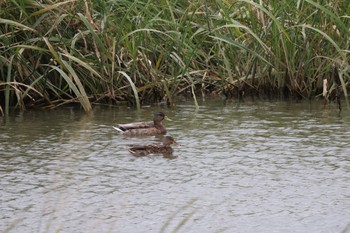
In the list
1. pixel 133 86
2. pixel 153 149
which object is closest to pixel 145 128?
pixel 133 86

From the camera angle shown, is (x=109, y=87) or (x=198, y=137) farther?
(x=109, y=87)

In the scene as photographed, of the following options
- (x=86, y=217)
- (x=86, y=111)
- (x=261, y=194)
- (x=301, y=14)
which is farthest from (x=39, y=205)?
(x=301, y=14)

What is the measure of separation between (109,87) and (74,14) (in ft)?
2.85

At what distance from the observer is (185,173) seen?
25.6 ft

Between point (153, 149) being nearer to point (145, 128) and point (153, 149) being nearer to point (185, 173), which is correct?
point (185, 173)

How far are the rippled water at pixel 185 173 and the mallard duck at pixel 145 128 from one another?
0.08 metres

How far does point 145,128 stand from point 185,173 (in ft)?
6.74

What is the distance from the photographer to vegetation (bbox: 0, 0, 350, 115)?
10.6m

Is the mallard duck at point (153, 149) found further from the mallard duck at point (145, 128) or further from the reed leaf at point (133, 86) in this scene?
the reed leaf at point (133, 86)

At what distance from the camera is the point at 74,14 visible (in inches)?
419

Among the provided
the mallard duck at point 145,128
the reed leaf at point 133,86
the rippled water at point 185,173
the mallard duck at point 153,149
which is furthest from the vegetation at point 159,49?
the mallard duck at point 153,149

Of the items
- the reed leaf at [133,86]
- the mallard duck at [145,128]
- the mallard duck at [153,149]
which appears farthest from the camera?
the reed leaf at [133,86]

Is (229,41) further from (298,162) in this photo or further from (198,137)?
(298,162)

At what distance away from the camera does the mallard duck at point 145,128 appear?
955cm
